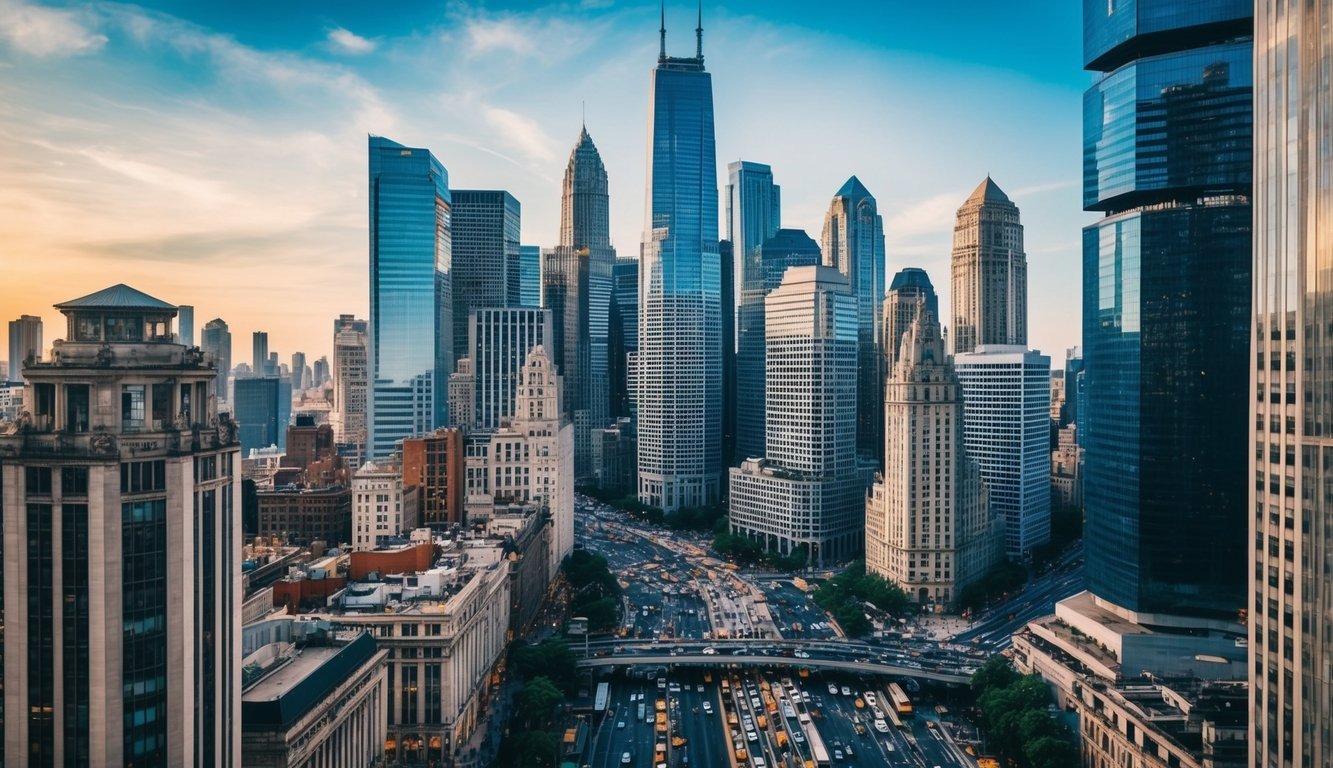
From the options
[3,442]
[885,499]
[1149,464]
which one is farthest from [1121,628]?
[3,442]

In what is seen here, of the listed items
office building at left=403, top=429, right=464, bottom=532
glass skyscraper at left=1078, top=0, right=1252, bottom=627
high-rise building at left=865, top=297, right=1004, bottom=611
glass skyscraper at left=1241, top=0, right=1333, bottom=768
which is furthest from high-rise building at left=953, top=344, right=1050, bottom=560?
glass skyscraper at left=1241, top=0, right=1333, bottom=768

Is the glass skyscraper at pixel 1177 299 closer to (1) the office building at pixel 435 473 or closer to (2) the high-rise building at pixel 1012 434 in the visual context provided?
(2) the high-rise building at pixel 1012 434

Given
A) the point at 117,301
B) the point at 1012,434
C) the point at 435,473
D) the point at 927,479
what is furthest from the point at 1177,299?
the point at 435,473

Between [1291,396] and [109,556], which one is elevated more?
[1291,396]

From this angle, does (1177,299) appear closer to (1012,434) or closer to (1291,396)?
Answer: (1291,396)

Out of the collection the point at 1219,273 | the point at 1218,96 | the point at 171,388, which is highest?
the point at 1218,96

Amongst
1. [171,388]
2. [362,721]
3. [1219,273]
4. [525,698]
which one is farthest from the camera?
[1219,273]

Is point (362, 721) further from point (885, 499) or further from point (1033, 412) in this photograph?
point (1033, 412)
